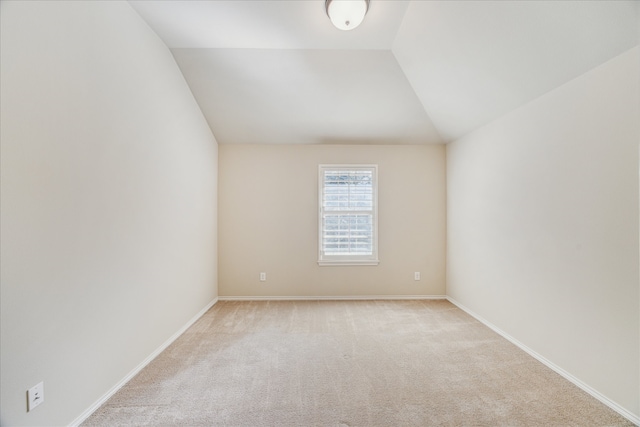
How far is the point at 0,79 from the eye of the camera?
1363 millimetres

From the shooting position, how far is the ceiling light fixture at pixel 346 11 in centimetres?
222

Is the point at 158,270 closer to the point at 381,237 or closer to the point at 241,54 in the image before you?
the point at 241,54

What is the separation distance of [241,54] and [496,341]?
380 centimetres

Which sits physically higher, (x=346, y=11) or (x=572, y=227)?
(x=346, y=11)

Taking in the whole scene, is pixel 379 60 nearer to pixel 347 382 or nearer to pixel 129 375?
pixel 347 382

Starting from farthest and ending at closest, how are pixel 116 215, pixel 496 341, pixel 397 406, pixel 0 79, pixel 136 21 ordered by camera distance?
pixel 496 341 → pixel 136 21 → pixel 116 215 → pixel 397 406 → pixel 0 79

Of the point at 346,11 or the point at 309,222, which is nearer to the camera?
the point at 346,11

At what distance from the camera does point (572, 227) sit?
87.7 inches

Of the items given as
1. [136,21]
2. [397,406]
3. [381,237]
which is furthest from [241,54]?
[397,406]

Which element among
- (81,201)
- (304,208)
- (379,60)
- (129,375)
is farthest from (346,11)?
(129,375)

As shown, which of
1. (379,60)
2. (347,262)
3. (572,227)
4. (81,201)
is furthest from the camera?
(347,262)

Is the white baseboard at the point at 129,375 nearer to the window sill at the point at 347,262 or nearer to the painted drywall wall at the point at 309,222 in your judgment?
the painted drywall wall at the point at 309,222

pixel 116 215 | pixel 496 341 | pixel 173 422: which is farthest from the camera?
pixel 496 341

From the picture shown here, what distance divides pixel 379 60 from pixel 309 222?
89.9 inches
